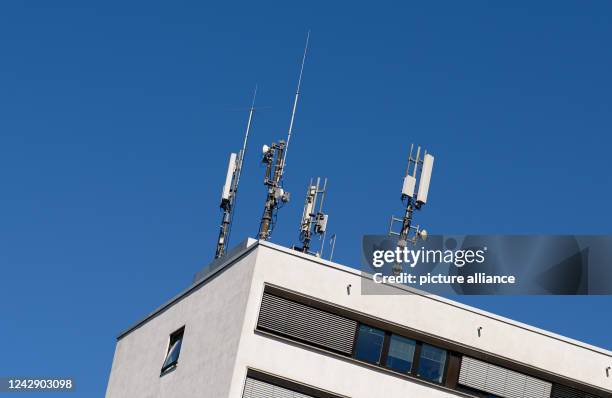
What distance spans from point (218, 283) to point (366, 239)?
672cm

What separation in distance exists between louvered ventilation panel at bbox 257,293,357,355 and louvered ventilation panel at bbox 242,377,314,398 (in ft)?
5.16

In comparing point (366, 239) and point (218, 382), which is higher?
point (366, 239)

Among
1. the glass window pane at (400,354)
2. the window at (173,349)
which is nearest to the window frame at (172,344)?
the window at (173,349)

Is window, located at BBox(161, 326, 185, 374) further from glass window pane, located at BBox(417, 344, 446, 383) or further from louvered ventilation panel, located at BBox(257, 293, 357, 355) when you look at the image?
glass window pane, located at BBox(417, 344, 446, 383)

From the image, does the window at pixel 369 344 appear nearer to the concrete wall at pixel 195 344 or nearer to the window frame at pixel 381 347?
the window frame at pixel 381 347

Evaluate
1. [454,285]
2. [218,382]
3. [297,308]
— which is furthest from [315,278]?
[454,285]

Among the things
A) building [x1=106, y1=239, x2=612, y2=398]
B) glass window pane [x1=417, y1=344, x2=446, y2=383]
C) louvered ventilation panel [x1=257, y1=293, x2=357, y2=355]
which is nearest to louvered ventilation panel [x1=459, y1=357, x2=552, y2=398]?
building [x1=106, y1=239, x2=612, y2=398]

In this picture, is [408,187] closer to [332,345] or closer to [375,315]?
[375,315]

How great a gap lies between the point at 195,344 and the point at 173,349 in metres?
1.82

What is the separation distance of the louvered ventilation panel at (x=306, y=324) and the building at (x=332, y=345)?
0.03 metres

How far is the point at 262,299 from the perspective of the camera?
37.3 metres

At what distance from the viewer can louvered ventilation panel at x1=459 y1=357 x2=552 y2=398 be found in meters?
39.5

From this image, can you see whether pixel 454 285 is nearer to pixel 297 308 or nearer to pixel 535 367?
pixel 535 367

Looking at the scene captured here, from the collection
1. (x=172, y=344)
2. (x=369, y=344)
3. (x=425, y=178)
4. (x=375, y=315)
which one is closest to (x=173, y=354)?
(x=172, y=344)
